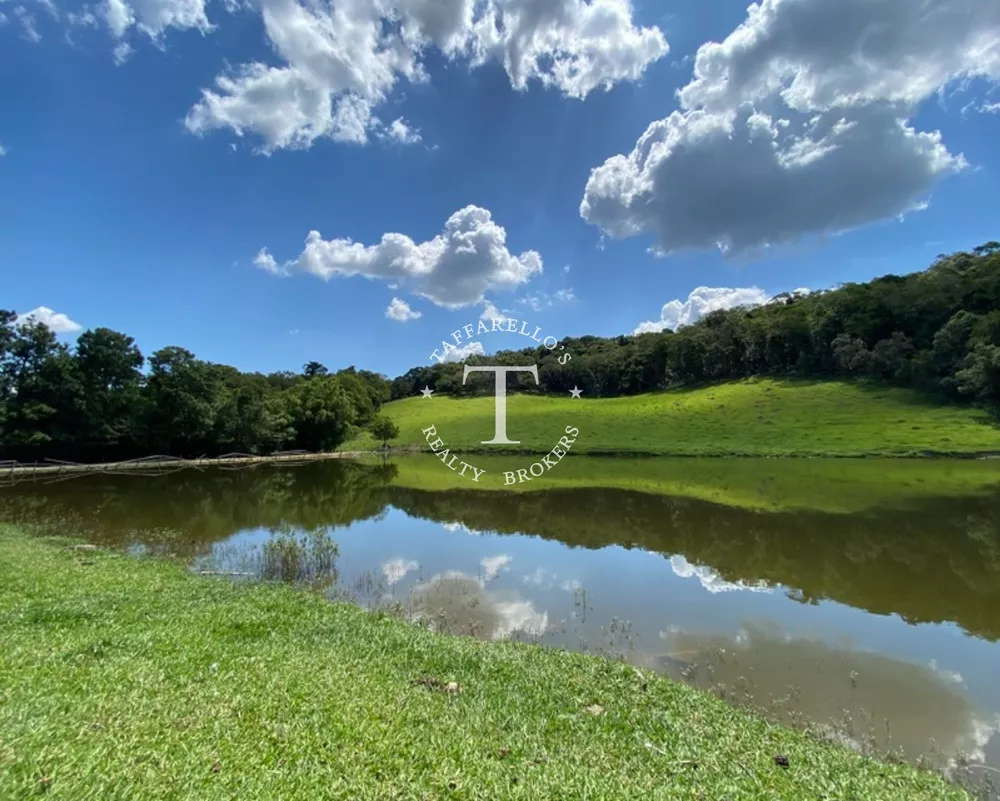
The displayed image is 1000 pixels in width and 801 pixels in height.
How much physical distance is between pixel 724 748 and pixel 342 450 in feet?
192

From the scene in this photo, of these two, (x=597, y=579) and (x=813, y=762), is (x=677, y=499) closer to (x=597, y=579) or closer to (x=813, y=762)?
(x=597, y=579)

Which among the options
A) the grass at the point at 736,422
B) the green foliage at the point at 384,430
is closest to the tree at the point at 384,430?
the green foliage at the point at 384,430

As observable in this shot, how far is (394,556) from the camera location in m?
15.0

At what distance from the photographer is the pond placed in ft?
23.4

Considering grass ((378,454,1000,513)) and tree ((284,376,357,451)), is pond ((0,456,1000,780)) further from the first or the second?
tree ((284,376,357,451))

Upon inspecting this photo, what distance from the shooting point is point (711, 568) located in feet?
43.1

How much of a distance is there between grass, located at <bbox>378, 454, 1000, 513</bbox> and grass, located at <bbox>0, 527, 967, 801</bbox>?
17.8 meters

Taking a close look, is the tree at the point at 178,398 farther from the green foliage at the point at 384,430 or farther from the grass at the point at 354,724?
the grass at the point at 354,724

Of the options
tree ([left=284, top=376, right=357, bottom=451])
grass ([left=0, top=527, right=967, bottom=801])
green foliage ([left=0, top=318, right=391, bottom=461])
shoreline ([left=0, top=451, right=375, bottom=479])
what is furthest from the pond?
tree ([left=284, top=376, right=357, bottom=451])

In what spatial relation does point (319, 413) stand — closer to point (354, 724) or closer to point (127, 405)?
point (127, 405)

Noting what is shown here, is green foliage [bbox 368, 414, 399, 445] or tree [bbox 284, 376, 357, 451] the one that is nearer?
tree [bbox 284, 376, 357, 451]

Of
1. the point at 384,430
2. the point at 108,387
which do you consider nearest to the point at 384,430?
the point at 384,430

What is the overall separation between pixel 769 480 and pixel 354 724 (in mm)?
29661

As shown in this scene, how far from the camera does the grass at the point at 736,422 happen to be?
41.2 meters
